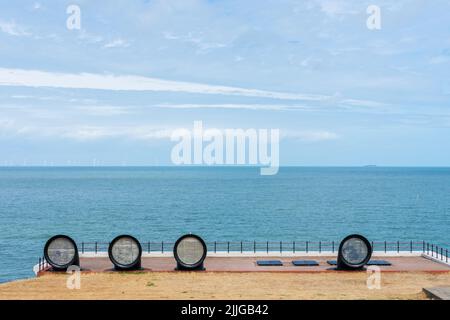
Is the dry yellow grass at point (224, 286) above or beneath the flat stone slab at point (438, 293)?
beneath

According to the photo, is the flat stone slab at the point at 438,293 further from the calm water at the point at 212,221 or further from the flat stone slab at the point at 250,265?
the calm water at the point at 212,221

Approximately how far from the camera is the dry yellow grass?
2255 centimetres

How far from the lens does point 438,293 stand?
65.7 ft

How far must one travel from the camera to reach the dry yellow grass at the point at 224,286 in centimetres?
2255

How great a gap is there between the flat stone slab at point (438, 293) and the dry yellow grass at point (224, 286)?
0.72 m

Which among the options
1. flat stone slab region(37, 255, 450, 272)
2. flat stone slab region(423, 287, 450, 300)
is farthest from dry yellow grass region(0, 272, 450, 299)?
flat stone slab region(37, 255, 450, 272)

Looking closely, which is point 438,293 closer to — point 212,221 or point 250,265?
point 250,265

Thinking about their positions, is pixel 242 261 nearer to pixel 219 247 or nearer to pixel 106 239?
pixel 219 247

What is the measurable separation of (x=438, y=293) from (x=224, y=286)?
891 cm

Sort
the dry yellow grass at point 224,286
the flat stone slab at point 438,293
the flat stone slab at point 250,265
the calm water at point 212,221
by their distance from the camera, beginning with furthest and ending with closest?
1. the calm water at point 212,221
2. the flat stone slab at point 250,265
3. the dry yellow grass at point 224,286
4. the flat stone slab at point 438,293

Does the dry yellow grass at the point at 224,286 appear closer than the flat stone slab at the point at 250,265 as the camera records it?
Yes

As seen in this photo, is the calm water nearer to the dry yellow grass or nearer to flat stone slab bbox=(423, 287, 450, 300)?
the dry yellow grass

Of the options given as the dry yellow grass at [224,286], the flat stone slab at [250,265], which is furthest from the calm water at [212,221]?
the dry yellow grass at [224,286]

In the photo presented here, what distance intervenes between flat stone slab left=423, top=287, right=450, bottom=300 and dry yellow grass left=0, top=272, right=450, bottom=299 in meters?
0.72
